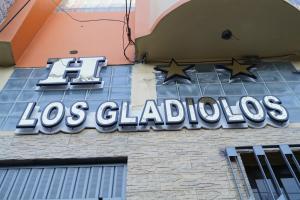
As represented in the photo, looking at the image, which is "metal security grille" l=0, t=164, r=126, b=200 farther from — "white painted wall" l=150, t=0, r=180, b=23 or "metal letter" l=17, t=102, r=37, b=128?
"white painted wall" l=150, t=0, r=180, b=23

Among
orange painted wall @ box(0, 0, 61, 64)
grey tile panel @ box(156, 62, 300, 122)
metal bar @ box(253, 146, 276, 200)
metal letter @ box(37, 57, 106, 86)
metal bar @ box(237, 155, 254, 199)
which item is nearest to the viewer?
metal bar @ box(237, 155, 254, 199)

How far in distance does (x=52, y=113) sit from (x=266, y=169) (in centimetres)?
436

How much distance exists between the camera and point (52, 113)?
7.64m

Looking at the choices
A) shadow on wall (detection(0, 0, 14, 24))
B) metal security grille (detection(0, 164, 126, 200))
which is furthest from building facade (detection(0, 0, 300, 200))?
shadow on wall (detection(0, 0, 14, 24))

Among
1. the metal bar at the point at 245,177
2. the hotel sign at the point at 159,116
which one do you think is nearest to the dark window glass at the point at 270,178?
the metal bar at the point at 245,177

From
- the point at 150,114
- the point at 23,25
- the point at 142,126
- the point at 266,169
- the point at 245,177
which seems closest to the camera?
the point at 245,177

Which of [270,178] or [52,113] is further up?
[52,113]

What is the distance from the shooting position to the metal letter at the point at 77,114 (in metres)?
7.21

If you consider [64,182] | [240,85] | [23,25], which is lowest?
[64,182]

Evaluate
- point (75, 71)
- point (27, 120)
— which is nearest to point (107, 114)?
point (27, 120)

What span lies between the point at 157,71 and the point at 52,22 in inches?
174

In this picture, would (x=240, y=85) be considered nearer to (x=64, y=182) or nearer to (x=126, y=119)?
(x=126, y=119)

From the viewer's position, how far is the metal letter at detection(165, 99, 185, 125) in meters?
7.21

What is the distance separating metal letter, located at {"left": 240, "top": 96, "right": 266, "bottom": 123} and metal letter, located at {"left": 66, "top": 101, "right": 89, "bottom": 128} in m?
3.22
